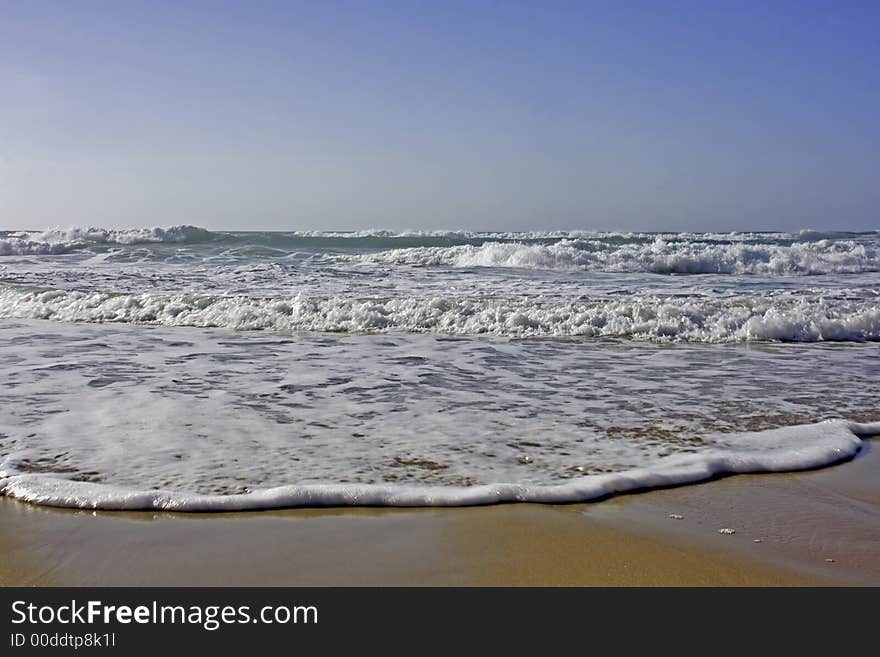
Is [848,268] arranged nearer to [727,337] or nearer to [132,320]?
[727,337]

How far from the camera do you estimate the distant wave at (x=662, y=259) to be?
1900 centimetres

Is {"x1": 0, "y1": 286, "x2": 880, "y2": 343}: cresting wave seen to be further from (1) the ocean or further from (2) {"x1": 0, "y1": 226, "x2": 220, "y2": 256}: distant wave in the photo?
(2) {"x1": 0, "y1": 226, "x2": 220, "y2": 256}: distant wave

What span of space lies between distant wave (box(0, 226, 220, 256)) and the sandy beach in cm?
2550

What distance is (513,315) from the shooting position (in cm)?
952

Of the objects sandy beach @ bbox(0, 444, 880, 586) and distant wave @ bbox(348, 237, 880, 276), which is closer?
sandy beach @ bbox(0, 444, 880, 586)

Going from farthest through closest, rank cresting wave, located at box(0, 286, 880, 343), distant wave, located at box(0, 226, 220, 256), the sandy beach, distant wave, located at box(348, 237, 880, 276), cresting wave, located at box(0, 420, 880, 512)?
distant wave, located at box(0, 226, 220, 256)
distant wave, located at box(348, 237, 880, 276)
cresting wave, located at box(0, 286, 880, 343)
cresting wave, located at box(0, 420, 880, 512)
the sandy beach

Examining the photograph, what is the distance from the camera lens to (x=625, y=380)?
628 centimetres

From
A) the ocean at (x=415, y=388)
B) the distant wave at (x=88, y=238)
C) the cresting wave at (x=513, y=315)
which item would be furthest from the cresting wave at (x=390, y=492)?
the distant wave at (x=88, y=238)

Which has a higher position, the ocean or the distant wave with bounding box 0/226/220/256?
the distant wave with bounding box 0/226/220/256

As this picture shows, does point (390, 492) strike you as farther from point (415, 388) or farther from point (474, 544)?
point (415, 388)

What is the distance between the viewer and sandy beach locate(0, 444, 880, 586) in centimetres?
269

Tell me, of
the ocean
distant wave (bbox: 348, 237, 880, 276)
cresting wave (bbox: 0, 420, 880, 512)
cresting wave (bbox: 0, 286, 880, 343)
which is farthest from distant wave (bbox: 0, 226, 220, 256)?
cresting wave (bbox: 0, 420, 880, 512)
